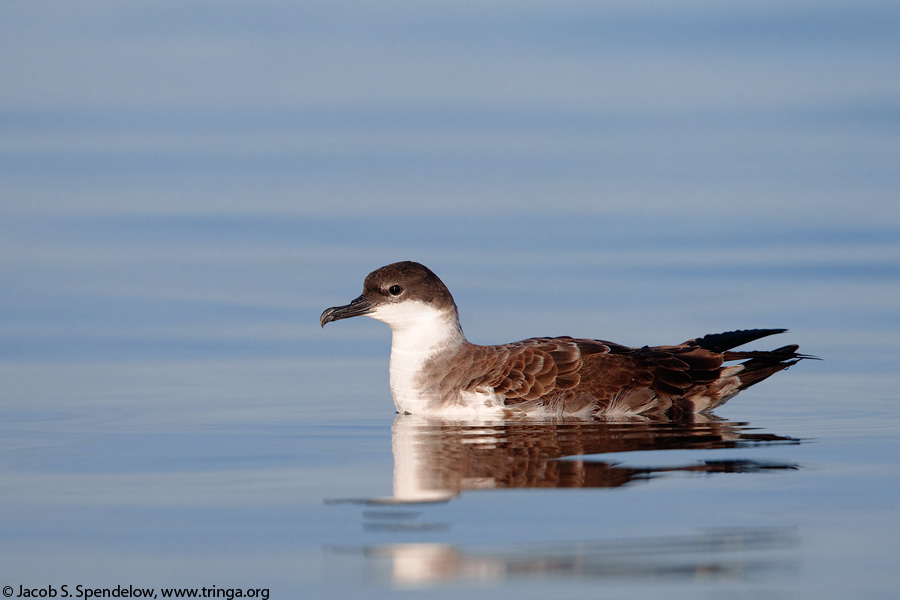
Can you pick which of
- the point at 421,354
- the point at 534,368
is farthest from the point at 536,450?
the point at 421,354

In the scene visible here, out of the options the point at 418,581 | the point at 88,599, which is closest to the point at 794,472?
the point at 418,581

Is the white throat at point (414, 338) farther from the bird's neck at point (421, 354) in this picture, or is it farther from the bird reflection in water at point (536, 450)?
the bird reflection in water at point (536, 450)

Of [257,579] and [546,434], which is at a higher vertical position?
[546,434]

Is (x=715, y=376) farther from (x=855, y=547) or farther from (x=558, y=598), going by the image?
(x=558, y=598)

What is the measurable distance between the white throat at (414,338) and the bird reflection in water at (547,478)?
15.5 inches

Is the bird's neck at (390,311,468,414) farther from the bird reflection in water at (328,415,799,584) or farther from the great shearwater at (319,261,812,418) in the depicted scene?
the bird reflection in water at (328,415,799,584)

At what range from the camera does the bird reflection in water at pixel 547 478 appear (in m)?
6.90

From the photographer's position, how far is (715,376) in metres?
12.6

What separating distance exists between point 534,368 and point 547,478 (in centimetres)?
333

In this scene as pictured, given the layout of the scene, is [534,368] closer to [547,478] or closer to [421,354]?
[421,354]

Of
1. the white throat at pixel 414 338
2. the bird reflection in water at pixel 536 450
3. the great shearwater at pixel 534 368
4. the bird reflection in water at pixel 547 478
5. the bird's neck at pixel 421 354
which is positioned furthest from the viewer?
the white throat at pixel 414 338

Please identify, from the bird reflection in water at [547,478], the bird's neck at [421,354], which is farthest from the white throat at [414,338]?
the bird reflection in water at [547,478]

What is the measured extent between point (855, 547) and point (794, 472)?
2.00m

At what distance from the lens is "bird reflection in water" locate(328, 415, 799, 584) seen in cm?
690
